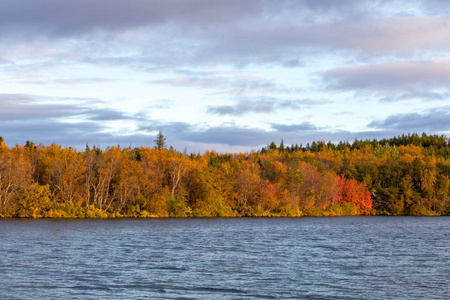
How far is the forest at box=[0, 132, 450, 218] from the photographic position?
96.6 metres

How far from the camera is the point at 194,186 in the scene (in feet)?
375

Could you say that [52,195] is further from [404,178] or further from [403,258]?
[404,178]

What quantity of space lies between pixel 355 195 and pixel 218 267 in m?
109

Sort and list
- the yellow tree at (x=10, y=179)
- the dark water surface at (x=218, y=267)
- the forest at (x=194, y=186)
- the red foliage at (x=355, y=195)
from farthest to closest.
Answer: the red foliage at (x=355, y=195) → the forest at (x=194, y=186) → the yellow tree at (x=10, y=179) → the dark water surface at (x=218, y=267)

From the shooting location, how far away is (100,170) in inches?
3969

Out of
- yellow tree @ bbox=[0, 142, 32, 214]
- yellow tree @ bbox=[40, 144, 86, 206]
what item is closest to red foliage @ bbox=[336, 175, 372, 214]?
yellow tree @ bbox=[40, 144, 86, 206]

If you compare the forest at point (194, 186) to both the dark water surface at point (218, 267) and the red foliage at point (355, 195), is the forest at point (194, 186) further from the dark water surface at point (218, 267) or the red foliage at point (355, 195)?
the dark water surface at point (218, 267)

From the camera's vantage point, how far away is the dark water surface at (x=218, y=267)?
29203 millimetres

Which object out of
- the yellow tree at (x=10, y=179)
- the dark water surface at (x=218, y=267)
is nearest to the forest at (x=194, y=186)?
the yellow tree at (x=10, y=179)

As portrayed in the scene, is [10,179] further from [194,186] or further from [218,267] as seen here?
[218,267]

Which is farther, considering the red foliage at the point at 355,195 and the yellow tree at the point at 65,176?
the red foliage at the point at 355,195

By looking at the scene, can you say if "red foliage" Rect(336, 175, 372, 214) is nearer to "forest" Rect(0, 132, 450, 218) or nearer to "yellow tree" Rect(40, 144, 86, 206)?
"forest" Rect(0, 132, 450, 218)

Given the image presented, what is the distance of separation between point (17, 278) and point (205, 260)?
14946mm

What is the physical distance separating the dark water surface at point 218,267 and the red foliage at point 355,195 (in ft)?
264
